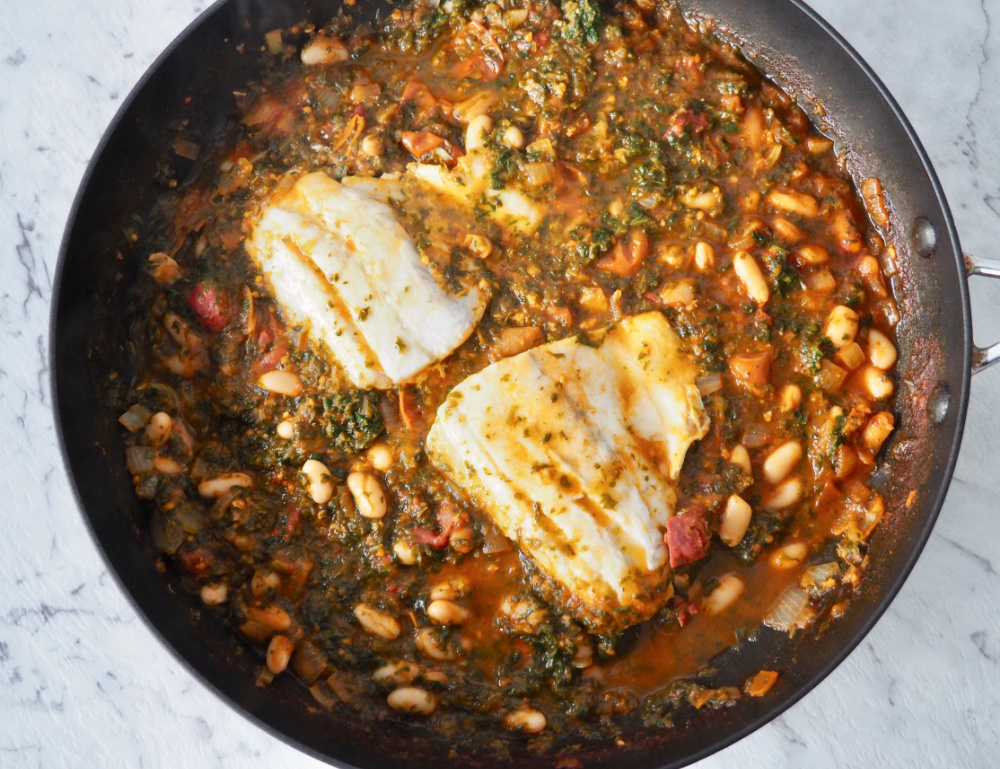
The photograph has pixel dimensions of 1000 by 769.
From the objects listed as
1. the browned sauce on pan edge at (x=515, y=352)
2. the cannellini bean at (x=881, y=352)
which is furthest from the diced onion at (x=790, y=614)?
the cannellini bean at (x=881, y=352)

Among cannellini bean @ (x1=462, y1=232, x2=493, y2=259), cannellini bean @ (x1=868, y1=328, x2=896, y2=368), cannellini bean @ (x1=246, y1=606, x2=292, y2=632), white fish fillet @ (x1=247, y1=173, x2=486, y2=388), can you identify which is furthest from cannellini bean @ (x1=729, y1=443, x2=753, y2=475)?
cannellini bean @ (x1=246, y1=606, x2=292, y2=632)

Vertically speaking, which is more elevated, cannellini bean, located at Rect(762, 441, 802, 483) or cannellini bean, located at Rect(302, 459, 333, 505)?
cannellini bean, located at Rect(302, 459, 333, 505)

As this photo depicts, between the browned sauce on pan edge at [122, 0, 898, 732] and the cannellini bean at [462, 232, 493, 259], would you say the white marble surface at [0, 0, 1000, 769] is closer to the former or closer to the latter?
the browned sauce on pan edge at [122, 0, 898, 732]

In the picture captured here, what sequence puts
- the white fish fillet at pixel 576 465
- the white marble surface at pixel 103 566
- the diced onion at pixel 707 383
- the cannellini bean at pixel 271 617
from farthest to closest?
the white marble surface at pixel 103 566, the diced onion at pixel 707 383, the cannellini bean at pixel 271 617, the white fish fillet at pixel 576 465

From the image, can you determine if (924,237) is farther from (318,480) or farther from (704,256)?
(318,480)

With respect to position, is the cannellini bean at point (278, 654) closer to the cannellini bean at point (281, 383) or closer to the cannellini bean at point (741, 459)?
the cannellini bean at point (281, 383)

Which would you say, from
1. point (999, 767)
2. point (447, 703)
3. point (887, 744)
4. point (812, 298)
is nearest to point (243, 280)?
point (447, 703)
